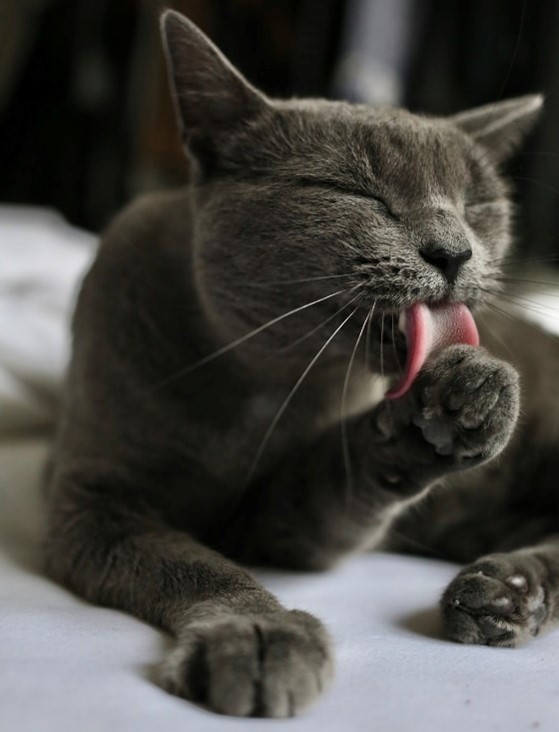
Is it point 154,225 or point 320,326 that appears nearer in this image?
point 320,326

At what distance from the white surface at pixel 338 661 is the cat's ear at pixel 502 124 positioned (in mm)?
564

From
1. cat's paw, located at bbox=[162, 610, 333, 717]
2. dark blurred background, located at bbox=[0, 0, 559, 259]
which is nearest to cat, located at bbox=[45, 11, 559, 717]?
cat's paw, located at bbox=[162, 610, 333, 717]

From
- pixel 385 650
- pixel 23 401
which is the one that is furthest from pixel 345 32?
pixel 385 650

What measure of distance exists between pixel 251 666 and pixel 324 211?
1.59 feet

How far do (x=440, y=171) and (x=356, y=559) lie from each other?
51 cm

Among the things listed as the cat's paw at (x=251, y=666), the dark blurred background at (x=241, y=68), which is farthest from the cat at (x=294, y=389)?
the dark blurred background at (x=241, y=68)

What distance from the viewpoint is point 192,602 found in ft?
2.93

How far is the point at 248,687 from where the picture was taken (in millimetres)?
702

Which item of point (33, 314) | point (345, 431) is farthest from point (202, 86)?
point (33, 314)

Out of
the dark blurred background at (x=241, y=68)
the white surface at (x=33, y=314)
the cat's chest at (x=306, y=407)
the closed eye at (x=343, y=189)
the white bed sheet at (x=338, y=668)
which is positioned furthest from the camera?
the dark blurred background at (x=241, y=68)

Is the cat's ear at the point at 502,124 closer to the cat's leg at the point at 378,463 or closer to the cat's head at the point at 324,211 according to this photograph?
the cat's head at the point at 324,211

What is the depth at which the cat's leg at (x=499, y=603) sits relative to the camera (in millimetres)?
892

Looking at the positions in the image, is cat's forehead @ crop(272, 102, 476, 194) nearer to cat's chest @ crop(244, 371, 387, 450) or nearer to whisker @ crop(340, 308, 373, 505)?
whisker @ crop(340, 308, 373, 505)

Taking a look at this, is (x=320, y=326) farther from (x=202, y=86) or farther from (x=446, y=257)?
(x=202, y=86)
